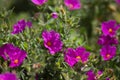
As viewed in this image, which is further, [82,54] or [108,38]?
[108,38]

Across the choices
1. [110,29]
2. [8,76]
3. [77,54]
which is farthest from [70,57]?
[110,29]

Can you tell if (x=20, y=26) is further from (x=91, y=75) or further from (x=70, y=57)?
(x=91, y=75)

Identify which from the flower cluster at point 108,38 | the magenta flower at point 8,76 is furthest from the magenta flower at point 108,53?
the magenta flower at point 8,76

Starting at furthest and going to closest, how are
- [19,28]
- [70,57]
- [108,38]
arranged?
[108,38] → [19,28] → [70,57]

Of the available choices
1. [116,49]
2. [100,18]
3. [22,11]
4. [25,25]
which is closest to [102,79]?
[116,49]

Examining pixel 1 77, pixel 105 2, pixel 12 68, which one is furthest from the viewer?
pixel 105 2

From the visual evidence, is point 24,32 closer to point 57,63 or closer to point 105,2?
point 57,63

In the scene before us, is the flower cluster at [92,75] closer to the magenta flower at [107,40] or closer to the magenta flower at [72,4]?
the magenta flower at [107,40]
